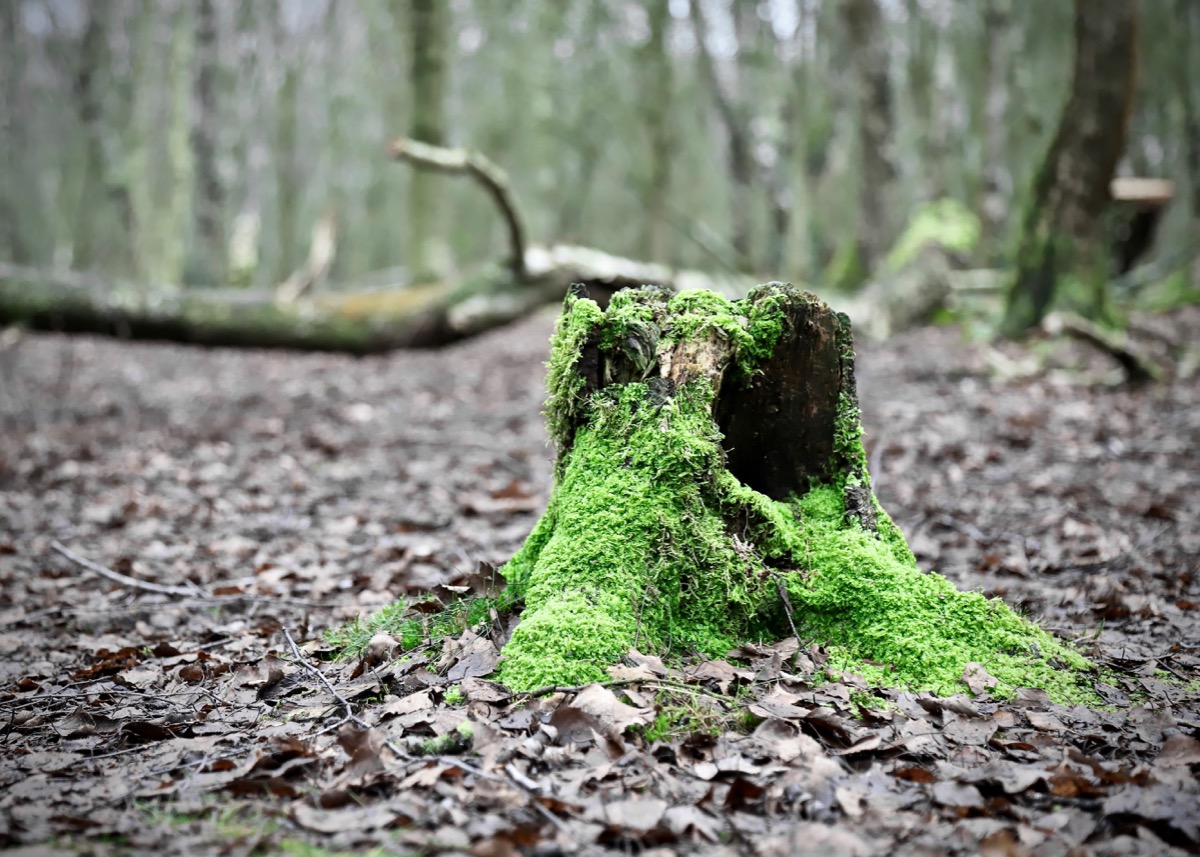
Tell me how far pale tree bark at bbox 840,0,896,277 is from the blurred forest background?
0.04 m

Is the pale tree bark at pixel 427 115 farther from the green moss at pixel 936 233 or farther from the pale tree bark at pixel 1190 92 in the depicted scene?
the pale tree bark at pixel 1190 92

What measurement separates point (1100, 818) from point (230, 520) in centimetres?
577

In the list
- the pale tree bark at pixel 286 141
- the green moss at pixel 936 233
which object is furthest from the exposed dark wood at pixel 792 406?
the pale tree bark at pixel 286 141

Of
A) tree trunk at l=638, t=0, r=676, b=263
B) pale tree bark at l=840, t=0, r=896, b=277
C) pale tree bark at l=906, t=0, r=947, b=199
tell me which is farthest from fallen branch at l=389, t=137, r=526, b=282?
pale tree bark at l=906, t=0, r=947, b=199

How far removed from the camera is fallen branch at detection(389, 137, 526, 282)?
8.97 metres

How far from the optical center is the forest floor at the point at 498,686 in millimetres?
2262

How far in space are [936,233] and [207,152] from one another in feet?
43.4

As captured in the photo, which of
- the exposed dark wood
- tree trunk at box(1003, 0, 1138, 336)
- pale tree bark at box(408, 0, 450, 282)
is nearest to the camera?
the exposed dark wood

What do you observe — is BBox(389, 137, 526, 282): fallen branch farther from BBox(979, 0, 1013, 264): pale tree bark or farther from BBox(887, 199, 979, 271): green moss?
BBox(979, 0, 1013, 264): pale tree bark

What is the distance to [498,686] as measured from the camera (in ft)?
9.34

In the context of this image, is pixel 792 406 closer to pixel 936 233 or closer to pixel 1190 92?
pixel 936 233

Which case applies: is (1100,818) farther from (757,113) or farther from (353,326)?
(757,113)

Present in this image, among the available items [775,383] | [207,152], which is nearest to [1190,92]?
[207,152]

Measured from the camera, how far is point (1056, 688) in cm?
303
